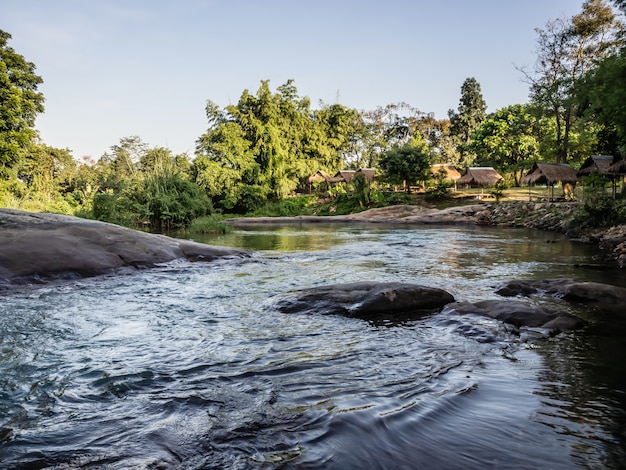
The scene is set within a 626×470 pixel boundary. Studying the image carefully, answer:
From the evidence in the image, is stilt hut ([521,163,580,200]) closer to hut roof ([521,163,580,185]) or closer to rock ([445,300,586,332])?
hut roof ([521,163,580,185])

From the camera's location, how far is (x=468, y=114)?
6262 centimetres

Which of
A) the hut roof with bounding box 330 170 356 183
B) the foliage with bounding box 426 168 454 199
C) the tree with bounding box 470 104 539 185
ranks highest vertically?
the tree with bounding box 470 104 539 185

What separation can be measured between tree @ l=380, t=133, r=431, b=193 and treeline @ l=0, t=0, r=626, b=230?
11 cm

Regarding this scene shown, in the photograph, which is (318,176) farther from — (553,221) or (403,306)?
(403,306)

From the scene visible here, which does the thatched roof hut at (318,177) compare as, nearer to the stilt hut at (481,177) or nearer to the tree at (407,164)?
the tree at (407,164)

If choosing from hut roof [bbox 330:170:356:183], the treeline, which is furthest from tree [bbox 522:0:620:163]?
hut roof [bbox 330:170:356:183]

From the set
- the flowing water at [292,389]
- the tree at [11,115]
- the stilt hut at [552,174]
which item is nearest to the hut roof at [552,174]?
the stilt hut at [552,174]

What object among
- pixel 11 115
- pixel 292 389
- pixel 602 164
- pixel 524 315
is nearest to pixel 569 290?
pixel 524 315

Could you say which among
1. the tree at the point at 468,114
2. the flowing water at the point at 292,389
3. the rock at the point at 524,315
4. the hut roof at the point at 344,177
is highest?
the tree at the point at 468,114

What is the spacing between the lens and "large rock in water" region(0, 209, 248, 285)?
697 cm

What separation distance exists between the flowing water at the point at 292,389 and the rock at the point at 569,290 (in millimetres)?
487

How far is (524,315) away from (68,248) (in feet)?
24.1

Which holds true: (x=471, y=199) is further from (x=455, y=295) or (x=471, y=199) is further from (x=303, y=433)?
(x=303, y=433)

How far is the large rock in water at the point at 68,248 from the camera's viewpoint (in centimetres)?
697
